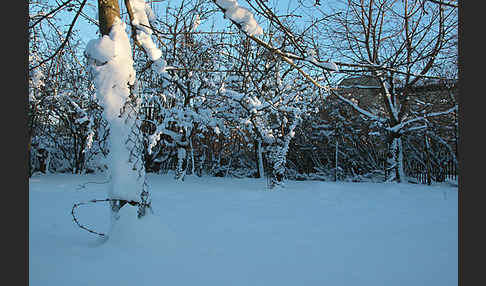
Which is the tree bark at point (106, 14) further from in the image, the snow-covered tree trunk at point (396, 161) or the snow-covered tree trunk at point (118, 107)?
the snow-covered tree trunk at point (396, 161)

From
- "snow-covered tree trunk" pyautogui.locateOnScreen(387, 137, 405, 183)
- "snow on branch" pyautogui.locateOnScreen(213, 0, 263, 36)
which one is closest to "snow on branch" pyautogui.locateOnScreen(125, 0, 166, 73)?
"snow on branch" pyautogui.locateOnScreen(213, 0, 263, 36)

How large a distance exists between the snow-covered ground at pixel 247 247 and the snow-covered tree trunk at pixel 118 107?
0.13 m

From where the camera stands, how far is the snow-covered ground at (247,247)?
1386 mm

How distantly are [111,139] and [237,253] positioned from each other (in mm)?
1091

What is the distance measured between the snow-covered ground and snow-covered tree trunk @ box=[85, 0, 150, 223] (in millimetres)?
125

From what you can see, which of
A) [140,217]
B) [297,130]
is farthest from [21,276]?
[297,130]

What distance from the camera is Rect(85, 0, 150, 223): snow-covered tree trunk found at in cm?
178

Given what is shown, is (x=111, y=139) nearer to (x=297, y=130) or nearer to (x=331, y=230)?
(x=331, y=230)

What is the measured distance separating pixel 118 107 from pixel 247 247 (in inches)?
48.9

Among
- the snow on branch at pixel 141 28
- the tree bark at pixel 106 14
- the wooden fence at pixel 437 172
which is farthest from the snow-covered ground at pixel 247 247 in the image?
the wooden fence at pixel 437 172

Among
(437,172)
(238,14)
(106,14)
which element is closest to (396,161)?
(437,172)

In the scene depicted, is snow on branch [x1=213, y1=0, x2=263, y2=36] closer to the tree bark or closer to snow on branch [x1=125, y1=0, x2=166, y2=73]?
snow on branch [x1=125, y1=0, x2=166, y2=73]

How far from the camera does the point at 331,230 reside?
2.24m

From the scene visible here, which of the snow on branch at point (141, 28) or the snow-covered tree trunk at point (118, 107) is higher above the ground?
the snow on branch at point (141, 28)
